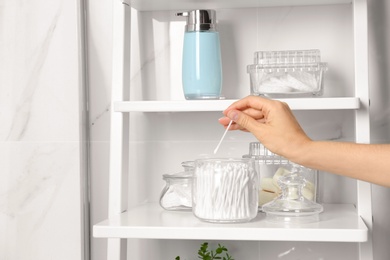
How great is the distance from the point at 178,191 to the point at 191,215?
0.17ft

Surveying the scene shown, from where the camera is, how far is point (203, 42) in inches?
53.1

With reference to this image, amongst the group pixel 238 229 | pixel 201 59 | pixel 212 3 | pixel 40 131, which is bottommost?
pixel 238 229

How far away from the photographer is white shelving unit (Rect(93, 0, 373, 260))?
1.18 m

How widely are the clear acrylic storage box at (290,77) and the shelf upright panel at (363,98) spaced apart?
75 millimetres

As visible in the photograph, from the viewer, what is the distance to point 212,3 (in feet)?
4.62

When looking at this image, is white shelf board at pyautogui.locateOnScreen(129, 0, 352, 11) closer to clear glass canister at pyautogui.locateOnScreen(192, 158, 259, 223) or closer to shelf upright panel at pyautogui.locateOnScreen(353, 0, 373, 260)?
shelf upright panel at pyautogui.locateOnScreen(353, 0, 373, 260)

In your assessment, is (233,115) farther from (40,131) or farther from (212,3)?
(40,131)

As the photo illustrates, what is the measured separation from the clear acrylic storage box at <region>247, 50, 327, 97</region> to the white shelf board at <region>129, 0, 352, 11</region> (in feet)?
0.46

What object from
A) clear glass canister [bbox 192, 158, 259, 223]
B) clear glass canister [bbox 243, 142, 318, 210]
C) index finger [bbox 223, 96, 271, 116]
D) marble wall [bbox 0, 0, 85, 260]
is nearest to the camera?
index finger [bbox 223, 96, 271, 116]

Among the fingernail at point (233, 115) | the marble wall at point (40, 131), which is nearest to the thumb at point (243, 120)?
the fingernail at point (233, 115)

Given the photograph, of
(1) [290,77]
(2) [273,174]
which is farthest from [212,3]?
(2) [273,174]

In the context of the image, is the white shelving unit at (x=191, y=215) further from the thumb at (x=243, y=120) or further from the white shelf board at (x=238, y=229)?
the thumb at (x=243, y=120)

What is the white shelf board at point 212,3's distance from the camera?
139 centimetres

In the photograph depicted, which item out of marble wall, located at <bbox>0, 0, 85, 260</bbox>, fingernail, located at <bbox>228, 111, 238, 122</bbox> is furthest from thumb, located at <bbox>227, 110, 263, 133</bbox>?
marble wall, located at <bbox>0, 0, 85, 260</bbox>
